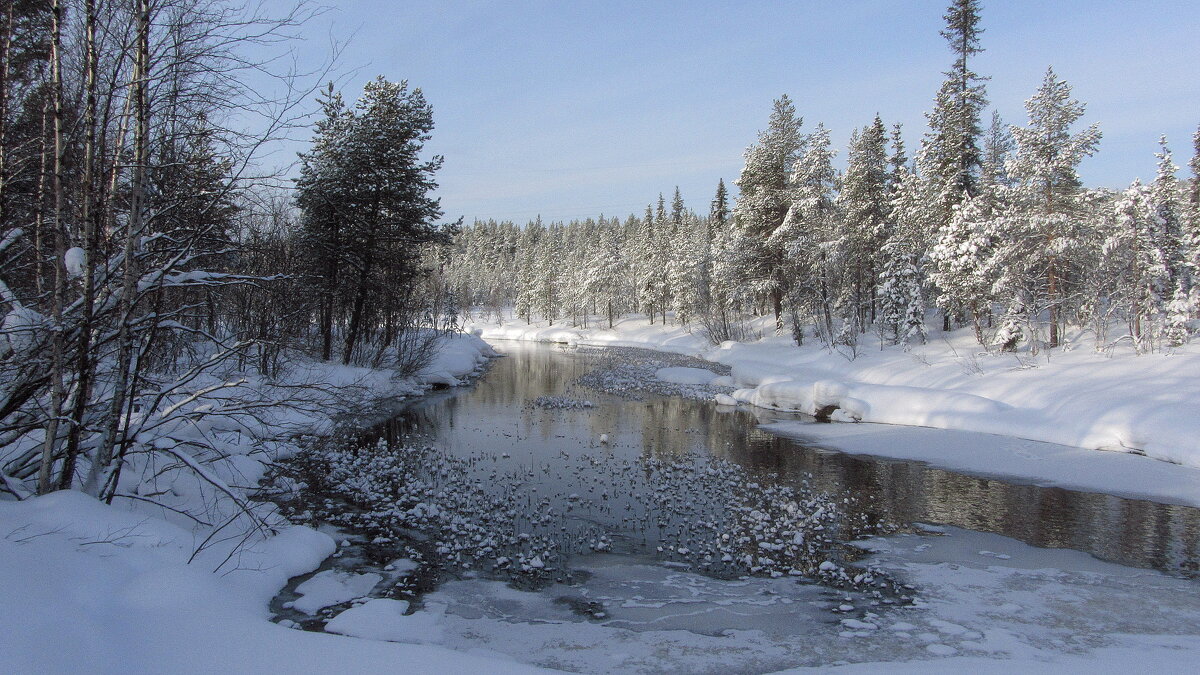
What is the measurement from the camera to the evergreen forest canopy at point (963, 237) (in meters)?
26.5

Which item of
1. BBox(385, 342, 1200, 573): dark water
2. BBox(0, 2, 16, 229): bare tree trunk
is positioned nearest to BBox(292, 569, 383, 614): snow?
BBox(0, 2, 16, 229): bare tree trunk

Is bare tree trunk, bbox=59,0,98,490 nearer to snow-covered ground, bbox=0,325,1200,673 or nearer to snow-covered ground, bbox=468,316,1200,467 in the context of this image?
snow-covered ground, bbox=0,325,1200,673

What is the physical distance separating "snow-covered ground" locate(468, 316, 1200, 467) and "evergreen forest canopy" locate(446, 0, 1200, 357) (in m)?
1.92

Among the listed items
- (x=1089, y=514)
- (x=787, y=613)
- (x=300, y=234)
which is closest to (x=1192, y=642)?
(x=787, y=613)

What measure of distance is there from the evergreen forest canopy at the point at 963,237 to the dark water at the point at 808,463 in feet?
45.8

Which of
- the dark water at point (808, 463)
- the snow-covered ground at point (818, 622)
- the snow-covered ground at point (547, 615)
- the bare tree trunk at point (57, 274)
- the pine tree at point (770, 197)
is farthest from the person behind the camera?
the pine tree at point (770, 197)

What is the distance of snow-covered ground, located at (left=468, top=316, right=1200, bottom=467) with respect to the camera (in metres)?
16.2

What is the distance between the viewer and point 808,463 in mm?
15734

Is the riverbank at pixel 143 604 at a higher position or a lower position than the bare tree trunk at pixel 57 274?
lower

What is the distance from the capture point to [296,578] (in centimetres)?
820

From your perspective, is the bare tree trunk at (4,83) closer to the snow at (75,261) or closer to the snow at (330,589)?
the snow at (75,261)

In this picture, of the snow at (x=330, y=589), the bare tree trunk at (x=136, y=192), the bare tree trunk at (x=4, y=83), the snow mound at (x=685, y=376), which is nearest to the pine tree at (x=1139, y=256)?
the snow mound at (x=685, y=376)

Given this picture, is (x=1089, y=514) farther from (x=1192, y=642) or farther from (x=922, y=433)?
(x=922, y=433)

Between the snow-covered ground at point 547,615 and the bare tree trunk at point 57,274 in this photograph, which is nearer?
the snow-covered ground at point 547,615
